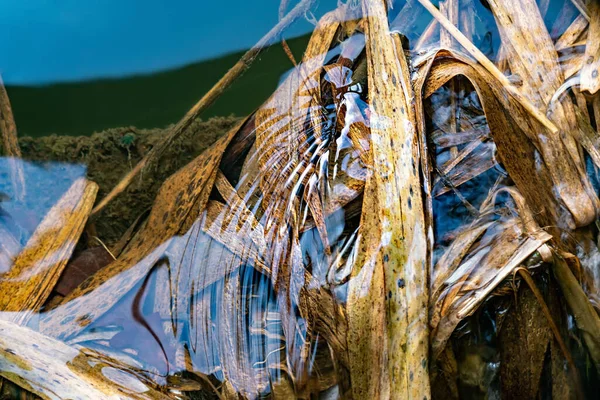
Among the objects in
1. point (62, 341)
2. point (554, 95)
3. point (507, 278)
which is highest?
point (554, 95)

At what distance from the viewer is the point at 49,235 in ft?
3.27

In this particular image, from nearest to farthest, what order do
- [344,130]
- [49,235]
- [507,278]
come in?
[507,278]
[344,130]
[49,235]

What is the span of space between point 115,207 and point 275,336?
521 millimetres

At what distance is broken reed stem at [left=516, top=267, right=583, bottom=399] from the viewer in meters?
0.71

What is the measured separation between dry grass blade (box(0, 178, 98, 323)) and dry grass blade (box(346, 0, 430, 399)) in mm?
586

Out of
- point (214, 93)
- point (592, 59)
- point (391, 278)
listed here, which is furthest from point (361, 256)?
point (214, 93)

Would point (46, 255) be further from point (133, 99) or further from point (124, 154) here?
point (133, 99)

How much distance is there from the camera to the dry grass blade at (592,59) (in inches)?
30.5

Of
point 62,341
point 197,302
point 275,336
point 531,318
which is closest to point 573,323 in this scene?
point 531,318

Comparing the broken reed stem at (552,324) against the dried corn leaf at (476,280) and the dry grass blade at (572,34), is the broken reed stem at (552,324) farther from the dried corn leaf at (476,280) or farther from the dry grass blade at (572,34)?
the dry grass blade at (572,34)

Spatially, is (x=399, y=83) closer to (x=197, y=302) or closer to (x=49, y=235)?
(x=197, y=302)

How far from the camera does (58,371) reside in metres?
0.78

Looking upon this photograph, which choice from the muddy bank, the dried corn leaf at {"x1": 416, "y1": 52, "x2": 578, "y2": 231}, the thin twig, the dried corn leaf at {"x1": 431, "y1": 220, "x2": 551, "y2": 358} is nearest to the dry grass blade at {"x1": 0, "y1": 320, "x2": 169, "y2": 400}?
the muddy bank

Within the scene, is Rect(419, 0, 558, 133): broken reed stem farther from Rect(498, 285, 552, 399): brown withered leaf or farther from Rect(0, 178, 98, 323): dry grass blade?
Rect(0, 178, 98, 323): dry grass blade
